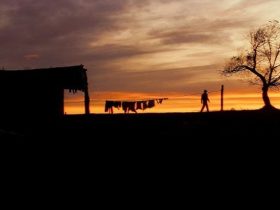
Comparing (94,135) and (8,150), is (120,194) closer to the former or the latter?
(8,150)

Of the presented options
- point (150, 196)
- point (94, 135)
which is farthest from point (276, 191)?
point (94, 135)

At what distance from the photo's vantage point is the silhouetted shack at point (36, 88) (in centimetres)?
2903

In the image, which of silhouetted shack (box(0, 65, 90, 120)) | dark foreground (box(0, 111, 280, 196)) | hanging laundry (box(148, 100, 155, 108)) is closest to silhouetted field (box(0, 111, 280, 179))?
dark foreground (box(0, 111, 280, 196))

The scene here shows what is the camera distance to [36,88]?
2991cm

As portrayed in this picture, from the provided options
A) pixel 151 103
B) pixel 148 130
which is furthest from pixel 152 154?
pixel 151 103

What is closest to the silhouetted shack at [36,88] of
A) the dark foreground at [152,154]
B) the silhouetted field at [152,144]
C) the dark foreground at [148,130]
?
the dark foreground at [148,130]

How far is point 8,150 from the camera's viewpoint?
55.2 ft

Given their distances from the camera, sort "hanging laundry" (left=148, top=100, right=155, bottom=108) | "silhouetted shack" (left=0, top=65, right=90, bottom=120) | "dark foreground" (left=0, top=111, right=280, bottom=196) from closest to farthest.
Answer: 1. "dark foreground" (left=0, top=111, right=280, bottom=196)
2. "silhouetted shack" (left=0, top=65, right=90, bottom=120)
3. "hanging laundry" (left=148, top=100, right=155, bottom=108)

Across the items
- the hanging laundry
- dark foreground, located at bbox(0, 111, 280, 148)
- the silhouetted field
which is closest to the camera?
the silhouetted field

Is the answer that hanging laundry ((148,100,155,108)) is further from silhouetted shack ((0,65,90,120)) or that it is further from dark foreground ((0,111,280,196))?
dark foreground ((0,111,280,196))

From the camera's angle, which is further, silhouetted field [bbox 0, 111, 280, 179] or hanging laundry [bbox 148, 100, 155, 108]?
hanging laundry [bbox 148, 100, 155, 108]

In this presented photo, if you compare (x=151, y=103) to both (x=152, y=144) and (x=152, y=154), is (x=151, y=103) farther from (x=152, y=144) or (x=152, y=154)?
(x=152, y=154)

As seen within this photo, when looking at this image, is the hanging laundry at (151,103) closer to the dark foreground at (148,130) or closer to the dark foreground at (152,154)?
the dark foreground at (148,130)

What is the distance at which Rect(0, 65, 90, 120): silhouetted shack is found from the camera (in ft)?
95.2
